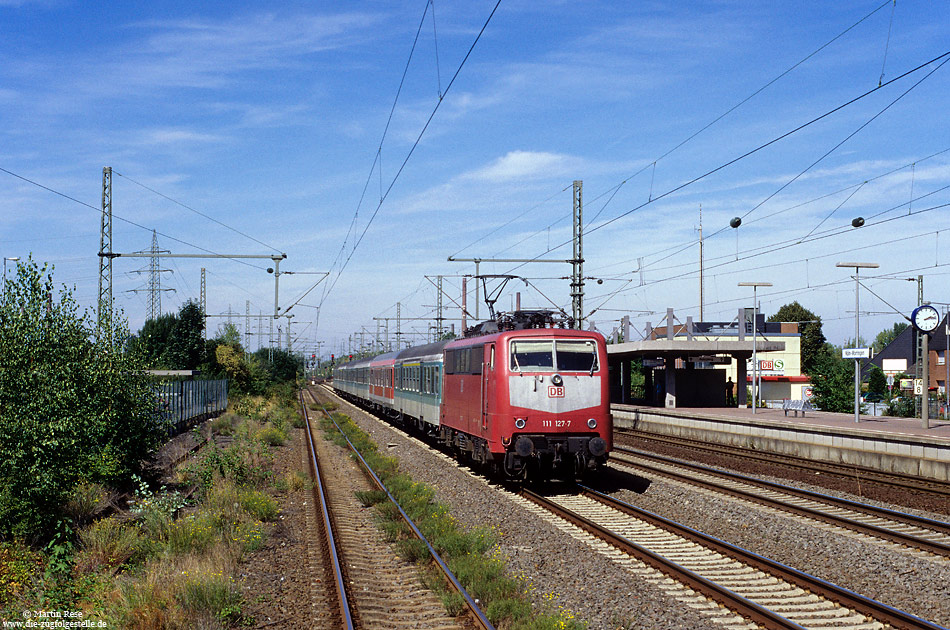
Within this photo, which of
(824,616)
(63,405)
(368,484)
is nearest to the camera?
(824,616)

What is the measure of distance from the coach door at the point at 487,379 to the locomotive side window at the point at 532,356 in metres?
0.64

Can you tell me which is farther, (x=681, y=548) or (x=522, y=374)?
(x=522, y=374)

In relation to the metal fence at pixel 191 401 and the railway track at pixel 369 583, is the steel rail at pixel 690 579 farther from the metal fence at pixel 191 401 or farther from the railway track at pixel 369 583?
the metal fence at pixel 191 401

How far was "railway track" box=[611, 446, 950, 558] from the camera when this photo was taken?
1152 cm

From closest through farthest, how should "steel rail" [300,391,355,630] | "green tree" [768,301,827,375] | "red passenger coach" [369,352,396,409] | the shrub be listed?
"steel rail" [300,391,355,630] < the shrub < "red passenger coach" [369,352,396,409] < "green tree" [768,301,827,375]

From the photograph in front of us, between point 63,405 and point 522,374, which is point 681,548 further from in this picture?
point 63,405

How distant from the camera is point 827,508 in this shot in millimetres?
14203

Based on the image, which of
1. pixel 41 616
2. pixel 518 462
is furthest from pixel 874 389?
pixel 41 616

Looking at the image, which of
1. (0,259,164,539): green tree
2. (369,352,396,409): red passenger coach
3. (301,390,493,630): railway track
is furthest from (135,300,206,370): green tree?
(301,390,493,630): railway track

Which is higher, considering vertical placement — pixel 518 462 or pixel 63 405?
pixel 63 405

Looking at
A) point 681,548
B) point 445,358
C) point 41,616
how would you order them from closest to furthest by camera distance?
point 41,616
point 681,548
point 445,358

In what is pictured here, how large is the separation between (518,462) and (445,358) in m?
6.77

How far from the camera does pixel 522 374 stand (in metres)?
15.8

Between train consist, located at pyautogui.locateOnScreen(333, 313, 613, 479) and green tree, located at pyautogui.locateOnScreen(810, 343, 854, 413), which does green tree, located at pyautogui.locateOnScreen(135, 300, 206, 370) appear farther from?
green tree, located at pyautogui.locateOnScreen(810, 343, 854, 413)
